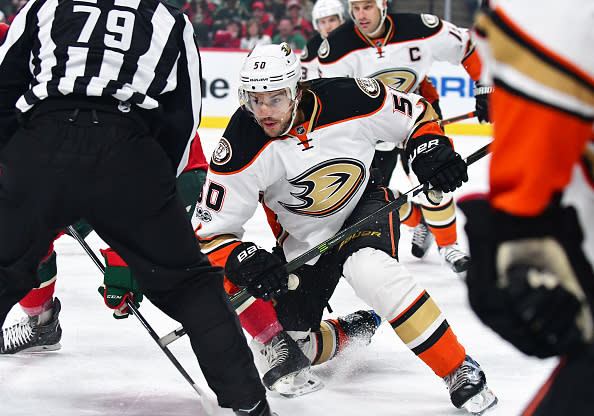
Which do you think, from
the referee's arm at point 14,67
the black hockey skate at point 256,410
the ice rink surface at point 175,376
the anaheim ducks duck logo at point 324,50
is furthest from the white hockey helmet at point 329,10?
the black hockey skate at point 256,410

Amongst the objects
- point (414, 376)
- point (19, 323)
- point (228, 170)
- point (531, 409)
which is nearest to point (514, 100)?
point (531, 409)

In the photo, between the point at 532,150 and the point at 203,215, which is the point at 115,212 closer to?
the point at 203,215

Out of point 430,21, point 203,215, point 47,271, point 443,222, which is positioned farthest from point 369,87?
point 430,21

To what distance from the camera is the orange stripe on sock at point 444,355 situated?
1.98 m

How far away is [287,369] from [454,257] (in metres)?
1.42

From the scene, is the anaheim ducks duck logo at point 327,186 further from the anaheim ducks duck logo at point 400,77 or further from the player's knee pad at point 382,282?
the anaheim ducks duck logo at point 400,77

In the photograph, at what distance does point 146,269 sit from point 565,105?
1.01 m

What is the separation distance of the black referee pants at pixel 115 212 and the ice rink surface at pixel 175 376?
1.49ft

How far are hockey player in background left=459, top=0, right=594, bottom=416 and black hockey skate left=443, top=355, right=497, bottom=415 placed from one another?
967mm

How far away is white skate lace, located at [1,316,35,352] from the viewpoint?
245 centimetres

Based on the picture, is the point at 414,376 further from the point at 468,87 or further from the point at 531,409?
the point at 468,87

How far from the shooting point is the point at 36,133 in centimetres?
158

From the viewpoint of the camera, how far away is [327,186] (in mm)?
2236

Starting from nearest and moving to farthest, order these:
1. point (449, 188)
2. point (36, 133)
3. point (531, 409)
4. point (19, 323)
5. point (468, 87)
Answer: point (531, 409), point (36, 133), point (449, 188), point (19, 323), point (468, 87)
